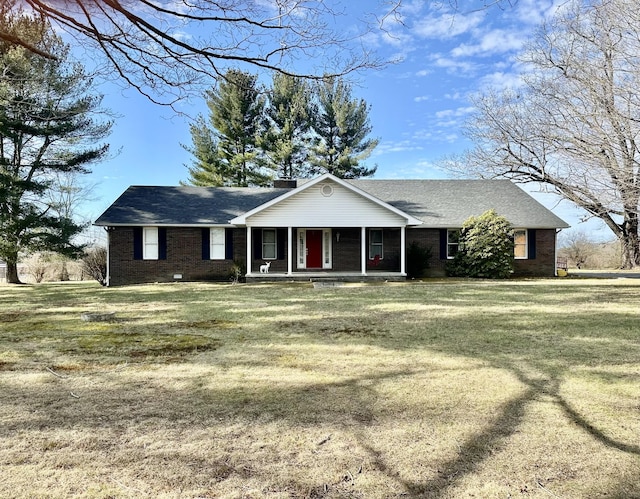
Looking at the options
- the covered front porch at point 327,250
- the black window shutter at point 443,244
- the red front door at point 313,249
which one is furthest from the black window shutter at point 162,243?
the black window shutter at point 443,244

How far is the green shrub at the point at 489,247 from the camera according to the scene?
1847 centimetres

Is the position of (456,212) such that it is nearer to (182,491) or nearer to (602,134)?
(602,134)

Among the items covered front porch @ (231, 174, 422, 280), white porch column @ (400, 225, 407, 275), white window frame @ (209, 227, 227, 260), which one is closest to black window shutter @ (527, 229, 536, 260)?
covered front porch @ (231, 174, 422, 280)

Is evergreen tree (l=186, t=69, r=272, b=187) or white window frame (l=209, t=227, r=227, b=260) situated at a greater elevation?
evergreen tree (l=186, t=69, r=272, b=187)

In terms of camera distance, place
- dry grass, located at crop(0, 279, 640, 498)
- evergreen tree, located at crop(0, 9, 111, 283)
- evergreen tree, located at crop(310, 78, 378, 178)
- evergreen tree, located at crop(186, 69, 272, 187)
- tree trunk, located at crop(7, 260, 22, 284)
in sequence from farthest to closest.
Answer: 1. evergreen tree, located at crop(310, 78, 378, 178)
2. evergreen tree, located at crop(186, 69, 272, 187)
3. tree trunk, located at crop(7, 260, 22, 284)
4. evergreen tree, located at crop(0, 9, 111, 283)
5. dry grass, located at crop(0, 279, 640, 498)

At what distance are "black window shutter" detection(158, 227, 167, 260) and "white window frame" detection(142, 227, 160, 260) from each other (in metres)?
0.13

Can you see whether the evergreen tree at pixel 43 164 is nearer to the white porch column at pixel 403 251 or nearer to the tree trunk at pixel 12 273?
the tree trunk at pixel 12 273

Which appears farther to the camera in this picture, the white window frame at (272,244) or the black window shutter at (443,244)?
the black window shutter at (443,244)

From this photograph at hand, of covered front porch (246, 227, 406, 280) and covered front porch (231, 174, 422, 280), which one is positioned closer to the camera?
covered front porch (231, 174, 422, 280)

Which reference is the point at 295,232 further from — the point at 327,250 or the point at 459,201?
the point at 459,201

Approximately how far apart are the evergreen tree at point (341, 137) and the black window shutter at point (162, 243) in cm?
1785

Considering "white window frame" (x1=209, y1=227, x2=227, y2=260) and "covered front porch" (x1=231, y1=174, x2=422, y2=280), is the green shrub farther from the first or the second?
"white window frame" (x1=209, y1=227, x2=227, y2=260)

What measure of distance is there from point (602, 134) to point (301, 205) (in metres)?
11.3

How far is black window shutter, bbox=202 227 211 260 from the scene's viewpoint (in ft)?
62.8
